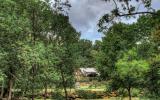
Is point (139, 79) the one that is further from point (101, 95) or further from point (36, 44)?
point (101, 95)

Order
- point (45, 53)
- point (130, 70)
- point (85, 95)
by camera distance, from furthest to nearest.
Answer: point (85, 95), point (130, 70), point (45, 53)

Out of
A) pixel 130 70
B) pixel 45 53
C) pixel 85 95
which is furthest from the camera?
pixel 85 95

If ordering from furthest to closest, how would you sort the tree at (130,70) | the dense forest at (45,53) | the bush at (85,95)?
the bush at (85,95) < the tree at (130,70) < the dense forest at (45,53)

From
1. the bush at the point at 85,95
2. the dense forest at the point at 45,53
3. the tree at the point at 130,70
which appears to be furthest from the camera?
the bush at the point at 85,95

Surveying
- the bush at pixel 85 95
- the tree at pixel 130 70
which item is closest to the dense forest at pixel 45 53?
the tree at pixel 130 70

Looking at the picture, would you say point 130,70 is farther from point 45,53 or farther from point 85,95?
point 85,95

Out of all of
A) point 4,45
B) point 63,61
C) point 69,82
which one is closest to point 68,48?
point 63,61

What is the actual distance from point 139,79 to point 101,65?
16.9m

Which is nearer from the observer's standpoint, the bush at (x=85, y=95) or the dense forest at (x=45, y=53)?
the dense forest at (x=45, y=53)

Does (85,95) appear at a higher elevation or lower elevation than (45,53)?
lower

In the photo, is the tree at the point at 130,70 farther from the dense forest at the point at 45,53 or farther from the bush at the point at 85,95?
the bush at the point at 85,95

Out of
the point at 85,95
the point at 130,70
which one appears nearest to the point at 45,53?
the point at 130,70

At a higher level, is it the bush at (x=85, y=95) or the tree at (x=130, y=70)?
the tree at (x=130, y=70)

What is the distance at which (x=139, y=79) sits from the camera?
47719mm
